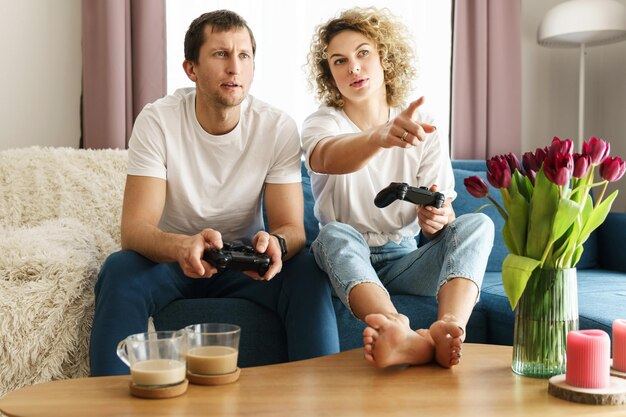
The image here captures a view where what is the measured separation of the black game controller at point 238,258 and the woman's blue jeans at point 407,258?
7.1 inches

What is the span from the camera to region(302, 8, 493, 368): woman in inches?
63.4

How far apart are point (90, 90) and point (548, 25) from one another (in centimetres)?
195

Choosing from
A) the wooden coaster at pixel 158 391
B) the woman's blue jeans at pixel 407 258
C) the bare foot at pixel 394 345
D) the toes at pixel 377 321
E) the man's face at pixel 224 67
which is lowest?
the wooden coaster at pixel 158 391

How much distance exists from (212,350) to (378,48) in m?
1.23

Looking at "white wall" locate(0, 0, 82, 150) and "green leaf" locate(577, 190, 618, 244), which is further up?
"white wall" locate(0, 0, 82, 150)

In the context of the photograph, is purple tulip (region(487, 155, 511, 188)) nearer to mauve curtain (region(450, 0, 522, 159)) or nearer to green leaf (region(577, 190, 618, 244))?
green leaf (region(577, 190, 618, 244))

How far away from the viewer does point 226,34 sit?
2.01 metres

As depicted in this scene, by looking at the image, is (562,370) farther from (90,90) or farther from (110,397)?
(90,90)

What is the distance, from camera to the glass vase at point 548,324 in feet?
4.11

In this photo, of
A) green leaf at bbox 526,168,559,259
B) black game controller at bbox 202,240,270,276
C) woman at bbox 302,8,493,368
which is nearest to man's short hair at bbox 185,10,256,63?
woman at bbox 302,8,493,368

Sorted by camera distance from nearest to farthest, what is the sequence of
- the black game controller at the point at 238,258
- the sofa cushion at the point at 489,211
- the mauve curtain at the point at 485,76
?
the black game controller at the point at 238,258, the sofa cushion at the point at 489,211, the mauve curtain at the point at 485,76

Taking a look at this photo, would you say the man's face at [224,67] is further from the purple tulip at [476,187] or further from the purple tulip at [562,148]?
the purple tulip at [562,148]

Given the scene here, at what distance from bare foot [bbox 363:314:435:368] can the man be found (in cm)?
44

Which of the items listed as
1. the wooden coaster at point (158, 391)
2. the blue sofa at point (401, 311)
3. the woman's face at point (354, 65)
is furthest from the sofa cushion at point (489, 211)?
the wooden coaster at point (158, 391)
